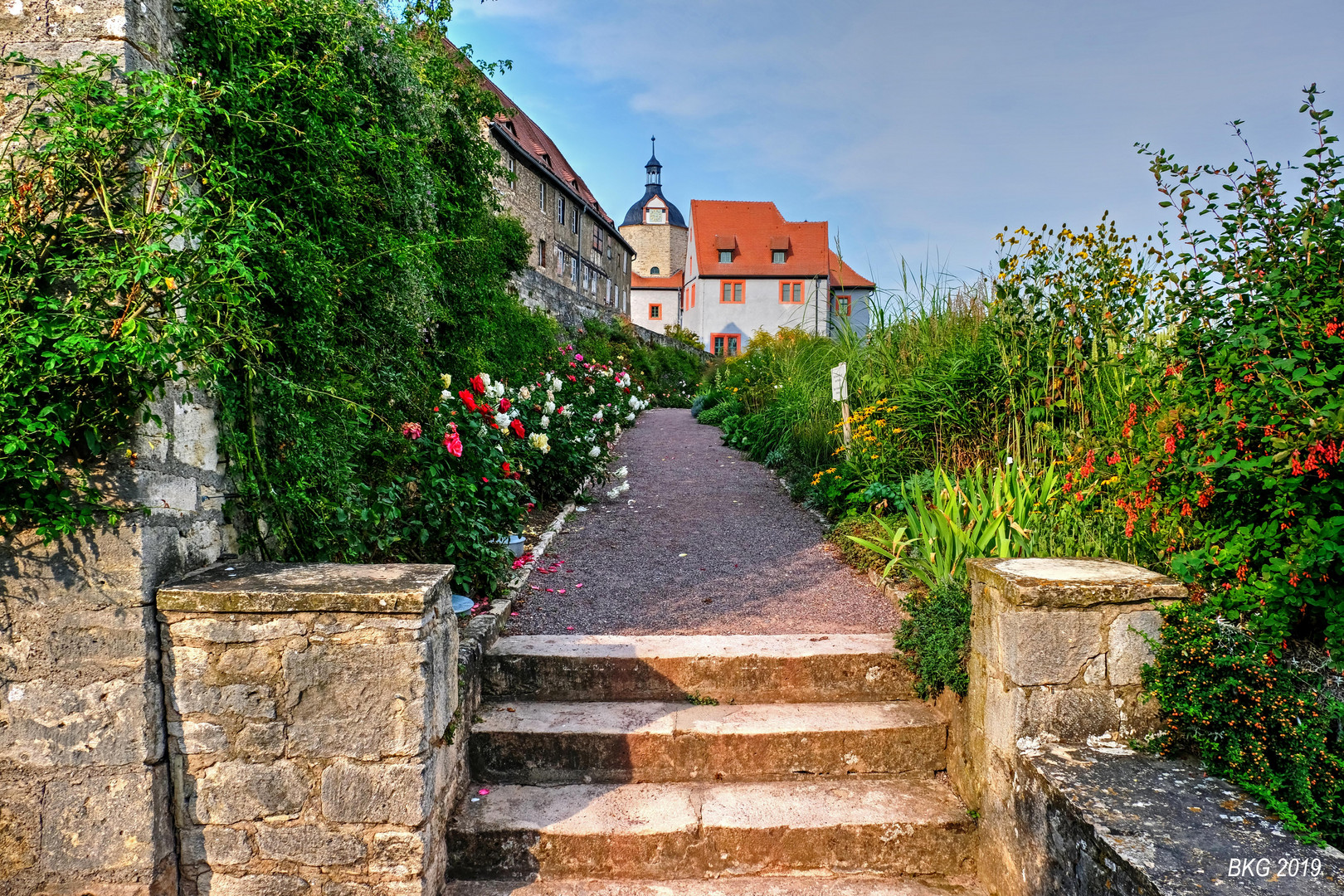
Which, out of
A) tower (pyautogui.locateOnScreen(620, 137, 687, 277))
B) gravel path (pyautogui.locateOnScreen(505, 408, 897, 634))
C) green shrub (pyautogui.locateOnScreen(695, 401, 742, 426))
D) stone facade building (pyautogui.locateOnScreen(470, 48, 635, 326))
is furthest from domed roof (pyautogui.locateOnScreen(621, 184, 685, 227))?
gravel path (pyautogui.locateOnScreen(505, 408, 897, 634))

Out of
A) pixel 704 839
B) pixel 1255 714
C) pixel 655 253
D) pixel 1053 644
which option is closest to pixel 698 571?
pixel 704 839

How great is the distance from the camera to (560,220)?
96.8 ft

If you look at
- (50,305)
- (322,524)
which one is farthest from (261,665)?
(50,305)

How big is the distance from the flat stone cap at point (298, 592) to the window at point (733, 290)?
110ft

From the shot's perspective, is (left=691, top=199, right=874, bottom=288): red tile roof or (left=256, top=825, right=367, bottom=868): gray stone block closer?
(left=256, top=825, right=367, bottom=868): gray stone block

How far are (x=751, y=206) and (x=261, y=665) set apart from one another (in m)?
37.0

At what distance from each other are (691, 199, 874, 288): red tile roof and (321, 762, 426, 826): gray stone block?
33.3 meters

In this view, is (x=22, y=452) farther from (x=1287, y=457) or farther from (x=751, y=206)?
(x=751, y=206)

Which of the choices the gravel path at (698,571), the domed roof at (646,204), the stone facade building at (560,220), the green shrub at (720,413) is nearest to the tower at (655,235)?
the domed roof at (646,204)

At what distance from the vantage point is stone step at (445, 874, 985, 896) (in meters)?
2.75

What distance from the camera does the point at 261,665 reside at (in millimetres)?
2410

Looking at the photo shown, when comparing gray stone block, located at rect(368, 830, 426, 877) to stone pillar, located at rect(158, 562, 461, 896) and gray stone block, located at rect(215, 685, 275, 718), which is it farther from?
gray stone block, located at rect(215, 685, 275, 718)

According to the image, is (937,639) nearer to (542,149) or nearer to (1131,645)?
(1131,645)

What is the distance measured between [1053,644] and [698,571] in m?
2.87
